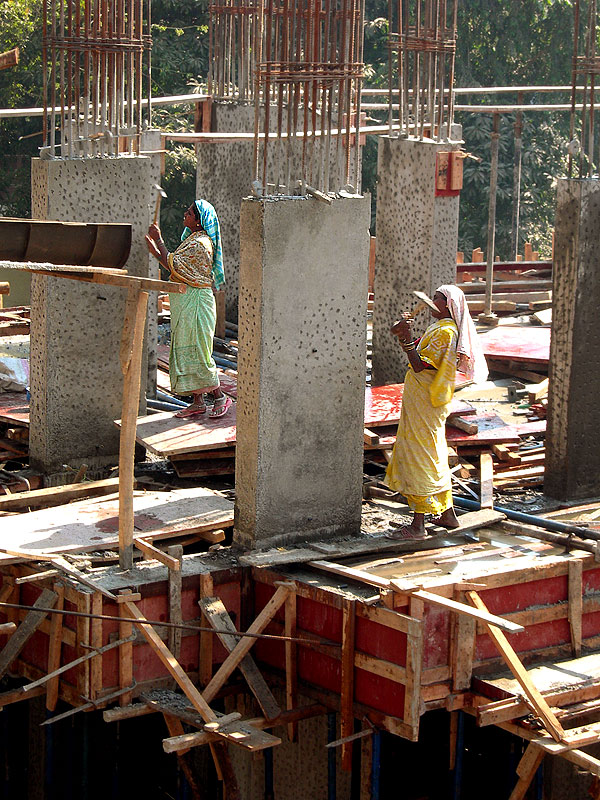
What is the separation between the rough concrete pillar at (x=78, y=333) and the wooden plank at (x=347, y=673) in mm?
3636

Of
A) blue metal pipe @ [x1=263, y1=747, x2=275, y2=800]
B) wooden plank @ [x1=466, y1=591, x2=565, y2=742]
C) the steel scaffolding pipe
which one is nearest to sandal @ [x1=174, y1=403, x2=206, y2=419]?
the steel scaffolding pipe

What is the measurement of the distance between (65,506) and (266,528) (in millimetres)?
1569

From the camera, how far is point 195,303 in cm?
1134

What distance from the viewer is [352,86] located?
32.8 ft

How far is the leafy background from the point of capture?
74.1ft

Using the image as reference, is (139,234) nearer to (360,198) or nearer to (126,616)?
(360,198)

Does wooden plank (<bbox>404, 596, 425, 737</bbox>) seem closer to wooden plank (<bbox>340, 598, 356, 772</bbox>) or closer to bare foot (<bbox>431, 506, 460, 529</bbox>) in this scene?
wooden plank (<bbox>340, 598, 356, 772</bbox>)

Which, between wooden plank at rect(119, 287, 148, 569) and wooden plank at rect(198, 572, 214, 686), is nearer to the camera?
wooden plank at rect(119, 287, 148, 569)

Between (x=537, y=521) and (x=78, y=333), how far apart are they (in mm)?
3919

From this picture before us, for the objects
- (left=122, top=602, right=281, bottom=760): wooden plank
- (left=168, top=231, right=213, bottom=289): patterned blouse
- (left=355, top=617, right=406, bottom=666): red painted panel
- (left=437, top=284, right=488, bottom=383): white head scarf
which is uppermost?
(left=168, top=231, right=213, bottom=289): patterned blouse

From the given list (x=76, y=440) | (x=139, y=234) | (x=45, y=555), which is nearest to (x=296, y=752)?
(x=45, y=555)

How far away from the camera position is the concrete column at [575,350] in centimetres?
1059

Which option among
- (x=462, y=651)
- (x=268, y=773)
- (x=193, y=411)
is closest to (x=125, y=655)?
(x=268, y=773)

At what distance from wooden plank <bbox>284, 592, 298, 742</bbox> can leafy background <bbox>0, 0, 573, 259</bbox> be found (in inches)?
548
